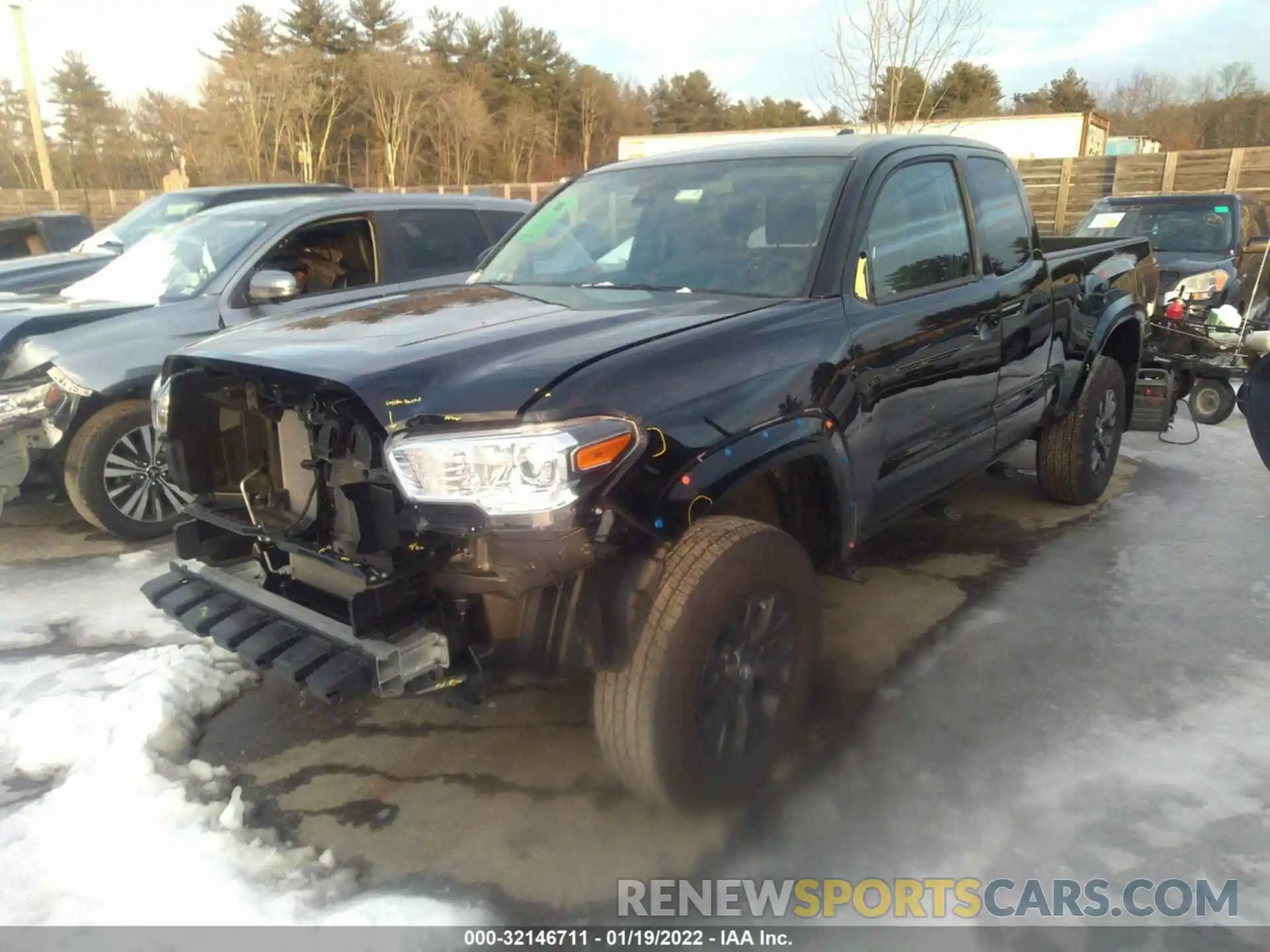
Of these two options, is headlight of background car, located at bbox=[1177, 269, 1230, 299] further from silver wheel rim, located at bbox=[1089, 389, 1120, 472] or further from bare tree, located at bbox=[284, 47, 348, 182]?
bare tree, located at bbox=[284, 47, 348, 182]

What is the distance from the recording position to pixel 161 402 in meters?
2.87

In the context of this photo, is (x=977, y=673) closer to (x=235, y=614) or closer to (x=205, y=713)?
(x=235, y=614)

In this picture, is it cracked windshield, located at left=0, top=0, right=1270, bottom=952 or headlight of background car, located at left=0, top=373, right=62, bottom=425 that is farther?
headlight of background car, located at left=0, top=373, right=62, bottom=425

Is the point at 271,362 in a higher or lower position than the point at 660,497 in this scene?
higher

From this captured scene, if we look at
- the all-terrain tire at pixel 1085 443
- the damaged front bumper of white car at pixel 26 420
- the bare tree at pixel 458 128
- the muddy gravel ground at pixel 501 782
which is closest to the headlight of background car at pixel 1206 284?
the all-terrain tire at pixel 1085 443

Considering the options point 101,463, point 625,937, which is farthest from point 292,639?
point 101,463

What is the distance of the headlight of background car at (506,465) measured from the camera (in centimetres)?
212

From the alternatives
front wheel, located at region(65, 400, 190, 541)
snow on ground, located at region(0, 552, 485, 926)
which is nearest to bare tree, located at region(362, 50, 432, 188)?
front wheel, located at region(65, 400, 190, 541)

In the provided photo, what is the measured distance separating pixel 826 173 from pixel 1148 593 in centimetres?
252

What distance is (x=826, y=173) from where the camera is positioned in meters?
3.29

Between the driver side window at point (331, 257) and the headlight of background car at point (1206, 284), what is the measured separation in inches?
281

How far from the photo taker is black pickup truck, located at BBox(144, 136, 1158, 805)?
7.26 feet

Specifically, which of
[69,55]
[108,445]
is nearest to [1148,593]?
[108,445]

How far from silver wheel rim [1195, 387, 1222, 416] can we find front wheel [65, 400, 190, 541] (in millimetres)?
6962
